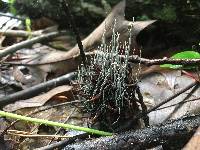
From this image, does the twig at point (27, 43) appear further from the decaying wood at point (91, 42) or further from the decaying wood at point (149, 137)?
the decaying wood at point (149, 137)

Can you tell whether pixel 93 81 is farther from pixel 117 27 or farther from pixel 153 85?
pixel 117 27

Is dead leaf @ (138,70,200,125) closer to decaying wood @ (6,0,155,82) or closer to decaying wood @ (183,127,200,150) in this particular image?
decaying wood @ (6,0,155,82)

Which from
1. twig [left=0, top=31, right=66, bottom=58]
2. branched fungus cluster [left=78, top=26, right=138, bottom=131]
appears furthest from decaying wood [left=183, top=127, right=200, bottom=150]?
twig [left=0, top=31, right=66, bottom=58]

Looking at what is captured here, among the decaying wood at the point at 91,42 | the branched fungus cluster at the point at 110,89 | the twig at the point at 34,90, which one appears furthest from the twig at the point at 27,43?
the branched fungus cluster at the point at 110,89

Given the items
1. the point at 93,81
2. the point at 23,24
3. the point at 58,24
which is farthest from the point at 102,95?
the point at 23,24

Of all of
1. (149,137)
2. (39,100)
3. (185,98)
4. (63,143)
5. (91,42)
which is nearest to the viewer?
(149,137)

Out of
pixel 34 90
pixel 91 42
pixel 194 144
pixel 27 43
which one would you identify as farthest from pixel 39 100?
pixel 194 144

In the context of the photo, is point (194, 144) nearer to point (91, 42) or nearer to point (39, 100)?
point (39, 100)
